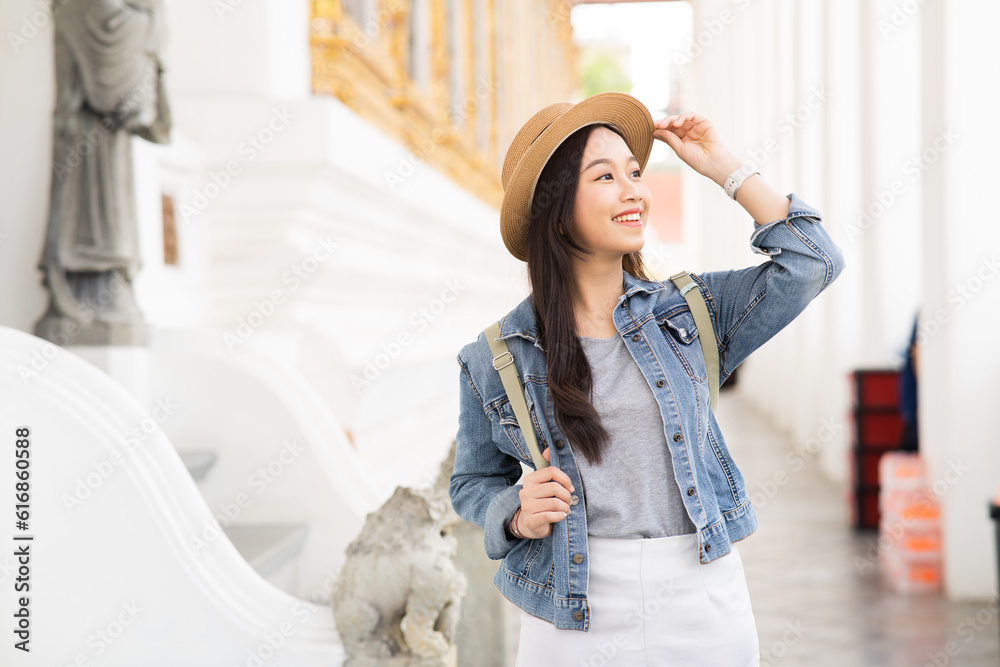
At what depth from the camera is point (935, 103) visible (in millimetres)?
4336

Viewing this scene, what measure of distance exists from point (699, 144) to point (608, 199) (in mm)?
202

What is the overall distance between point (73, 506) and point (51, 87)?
1482mm

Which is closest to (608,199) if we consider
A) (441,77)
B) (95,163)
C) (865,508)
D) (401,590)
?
(401,590)

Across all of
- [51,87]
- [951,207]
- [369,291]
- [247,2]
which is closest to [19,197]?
[51,87]

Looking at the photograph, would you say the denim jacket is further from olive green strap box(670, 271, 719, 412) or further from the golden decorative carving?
the golden decorative carving

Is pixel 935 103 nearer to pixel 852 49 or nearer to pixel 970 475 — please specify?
pixel 970 475

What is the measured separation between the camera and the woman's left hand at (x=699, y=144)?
4.58 ft

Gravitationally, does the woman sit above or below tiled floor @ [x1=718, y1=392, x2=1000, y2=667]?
above

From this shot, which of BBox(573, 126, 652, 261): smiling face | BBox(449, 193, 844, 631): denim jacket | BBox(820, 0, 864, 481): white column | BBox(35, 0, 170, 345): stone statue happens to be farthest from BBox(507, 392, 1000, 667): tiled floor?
BBox(573, 126, 652, 261): smiling face

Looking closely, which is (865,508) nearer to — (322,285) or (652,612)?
(322,285)

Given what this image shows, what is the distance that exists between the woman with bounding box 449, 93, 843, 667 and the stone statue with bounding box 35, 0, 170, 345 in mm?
1591

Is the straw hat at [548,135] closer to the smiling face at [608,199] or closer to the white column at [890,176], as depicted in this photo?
the smiling face at [608,199]

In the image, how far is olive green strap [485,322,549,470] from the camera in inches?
50.9


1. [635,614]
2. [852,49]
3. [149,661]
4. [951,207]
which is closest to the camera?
[635,614]
